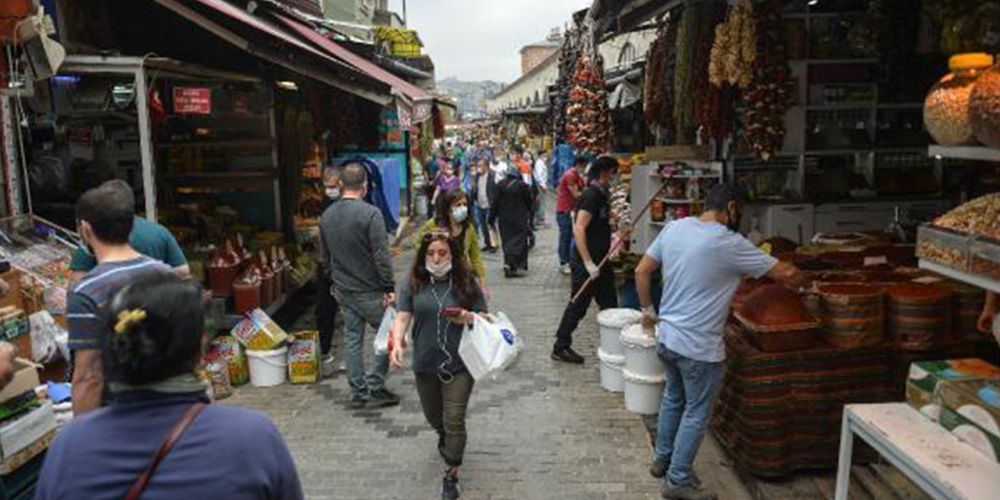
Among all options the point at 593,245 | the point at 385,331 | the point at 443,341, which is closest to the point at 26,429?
the point at 443,341

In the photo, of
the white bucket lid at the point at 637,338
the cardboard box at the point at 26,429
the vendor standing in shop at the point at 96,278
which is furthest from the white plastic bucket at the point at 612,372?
the cardboard box at the point at 26,429

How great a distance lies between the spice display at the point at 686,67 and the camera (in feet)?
22.4

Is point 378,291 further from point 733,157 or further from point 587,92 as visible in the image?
point 587,92

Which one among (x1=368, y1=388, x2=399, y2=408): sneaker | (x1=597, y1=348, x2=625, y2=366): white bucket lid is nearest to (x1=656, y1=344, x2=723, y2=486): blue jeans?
(x1=597, y1=348, x2=625, y2=366): white bucket lid

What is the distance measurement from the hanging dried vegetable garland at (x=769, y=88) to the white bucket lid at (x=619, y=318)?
5.66 ft

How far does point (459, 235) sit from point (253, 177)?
16.2ft

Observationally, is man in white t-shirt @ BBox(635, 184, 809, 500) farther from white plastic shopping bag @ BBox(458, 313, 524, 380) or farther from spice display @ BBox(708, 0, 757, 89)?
spice display @ BBox(708, 0, 757, 89)

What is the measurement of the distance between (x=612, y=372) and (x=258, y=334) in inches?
124

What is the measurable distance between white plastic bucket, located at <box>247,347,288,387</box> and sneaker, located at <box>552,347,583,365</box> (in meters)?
2.59

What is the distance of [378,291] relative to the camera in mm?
6008

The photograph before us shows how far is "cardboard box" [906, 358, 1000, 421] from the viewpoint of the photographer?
329 cm

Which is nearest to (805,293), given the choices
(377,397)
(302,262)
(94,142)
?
(377,397)

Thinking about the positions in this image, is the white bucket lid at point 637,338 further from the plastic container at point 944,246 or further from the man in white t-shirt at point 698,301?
the plastic container at point 944,246

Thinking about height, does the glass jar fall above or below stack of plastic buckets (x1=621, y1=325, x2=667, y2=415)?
above
